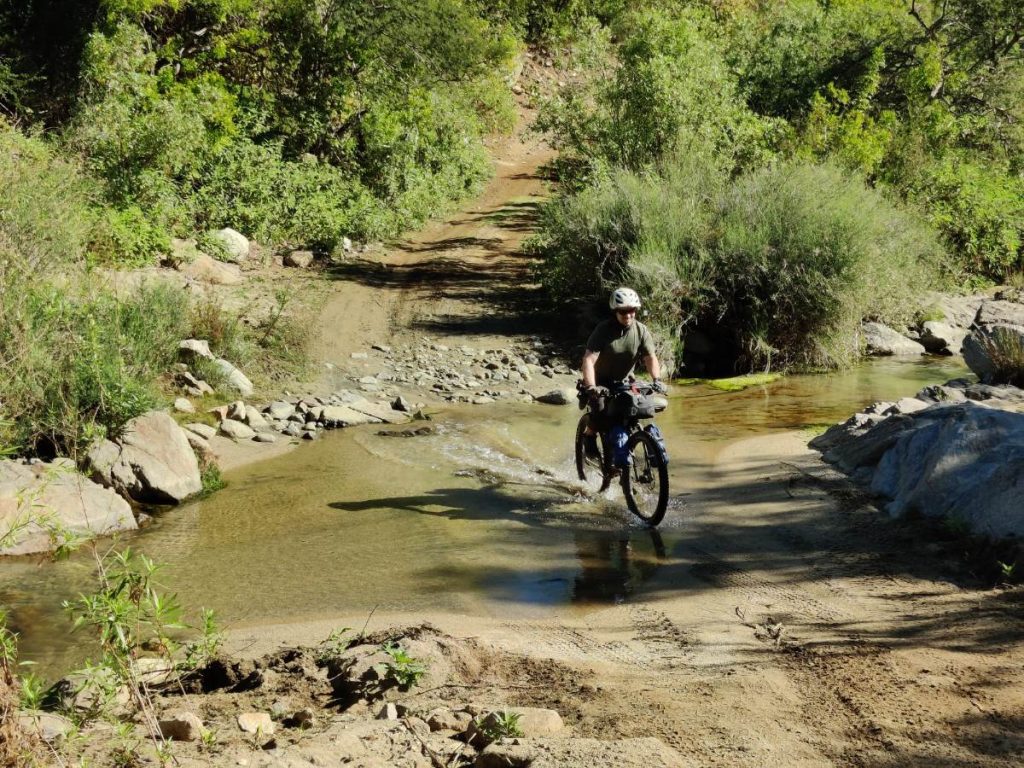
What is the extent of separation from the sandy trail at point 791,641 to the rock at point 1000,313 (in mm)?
11455

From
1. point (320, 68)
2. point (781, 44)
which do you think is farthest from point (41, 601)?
point (781, 44)

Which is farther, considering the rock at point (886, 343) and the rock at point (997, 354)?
the rock at point (886, 343)

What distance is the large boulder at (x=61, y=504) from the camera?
833cm

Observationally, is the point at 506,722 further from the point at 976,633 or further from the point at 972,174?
the point at 972,174

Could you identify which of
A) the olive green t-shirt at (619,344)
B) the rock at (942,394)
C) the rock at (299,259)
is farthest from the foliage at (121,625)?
the rock at (299,259)

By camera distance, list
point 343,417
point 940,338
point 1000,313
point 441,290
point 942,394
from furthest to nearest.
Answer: point 441,290 → point 1000,313 → point 940,338 → point 343,417 → point 942,394

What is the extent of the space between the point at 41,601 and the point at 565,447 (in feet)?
21.3

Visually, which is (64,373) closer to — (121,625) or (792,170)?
(121,625)

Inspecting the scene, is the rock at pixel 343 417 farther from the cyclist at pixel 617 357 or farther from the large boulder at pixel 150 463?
the cyclist at pixel 617 357

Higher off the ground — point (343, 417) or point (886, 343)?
point (886, 343)

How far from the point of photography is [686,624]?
21.0 ft

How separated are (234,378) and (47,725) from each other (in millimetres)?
9523

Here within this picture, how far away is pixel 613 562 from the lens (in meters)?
7.89

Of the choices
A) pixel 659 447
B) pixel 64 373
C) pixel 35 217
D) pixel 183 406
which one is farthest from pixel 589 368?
pixel 35 217
